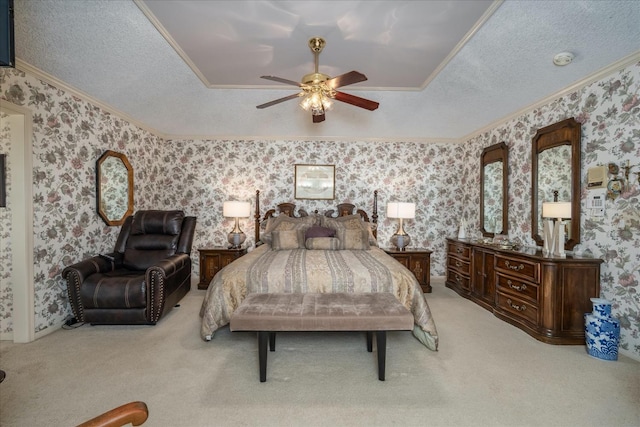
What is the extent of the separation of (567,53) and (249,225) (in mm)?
4704

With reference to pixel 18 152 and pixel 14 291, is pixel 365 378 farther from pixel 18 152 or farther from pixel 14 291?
pixel 18 152

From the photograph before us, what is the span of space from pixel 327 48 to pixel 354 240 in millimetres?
2402

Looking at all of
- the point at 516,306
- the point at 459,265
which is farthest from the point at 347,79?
the point at 459,265

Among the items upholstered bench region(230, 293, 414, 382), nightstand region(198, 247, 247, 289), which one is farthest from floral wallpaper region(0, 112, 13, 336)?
upholstered bench region(230, 293, 414, 382)

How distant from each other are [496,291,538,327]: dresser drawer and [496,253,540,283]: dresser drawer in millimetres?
284

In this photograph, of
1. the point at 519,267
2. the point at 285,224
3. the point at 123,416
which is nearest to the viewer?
the point at 123,416

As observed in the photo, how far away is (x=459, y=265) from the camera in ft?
14.9

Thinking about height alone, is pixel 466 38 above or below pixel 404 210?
above

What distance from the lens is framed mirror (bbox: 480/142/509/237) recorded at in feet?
13.6

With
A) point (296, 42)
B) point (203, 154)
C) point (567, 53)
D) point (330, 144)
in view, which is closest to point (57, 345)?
point (203, 154)

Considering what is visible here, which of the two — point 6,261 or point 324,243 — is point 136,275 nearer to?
point 6,261

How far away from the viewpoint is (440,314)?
11.8 ft

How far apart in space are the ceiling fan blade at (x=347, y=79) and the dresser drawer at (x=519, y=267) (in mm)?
2563

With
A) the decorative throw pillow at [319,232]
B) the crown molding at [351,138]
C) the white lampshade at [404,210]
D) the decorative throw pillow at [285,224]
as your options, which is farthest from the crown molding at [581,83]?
the decorative throw pillow at [285,224]
